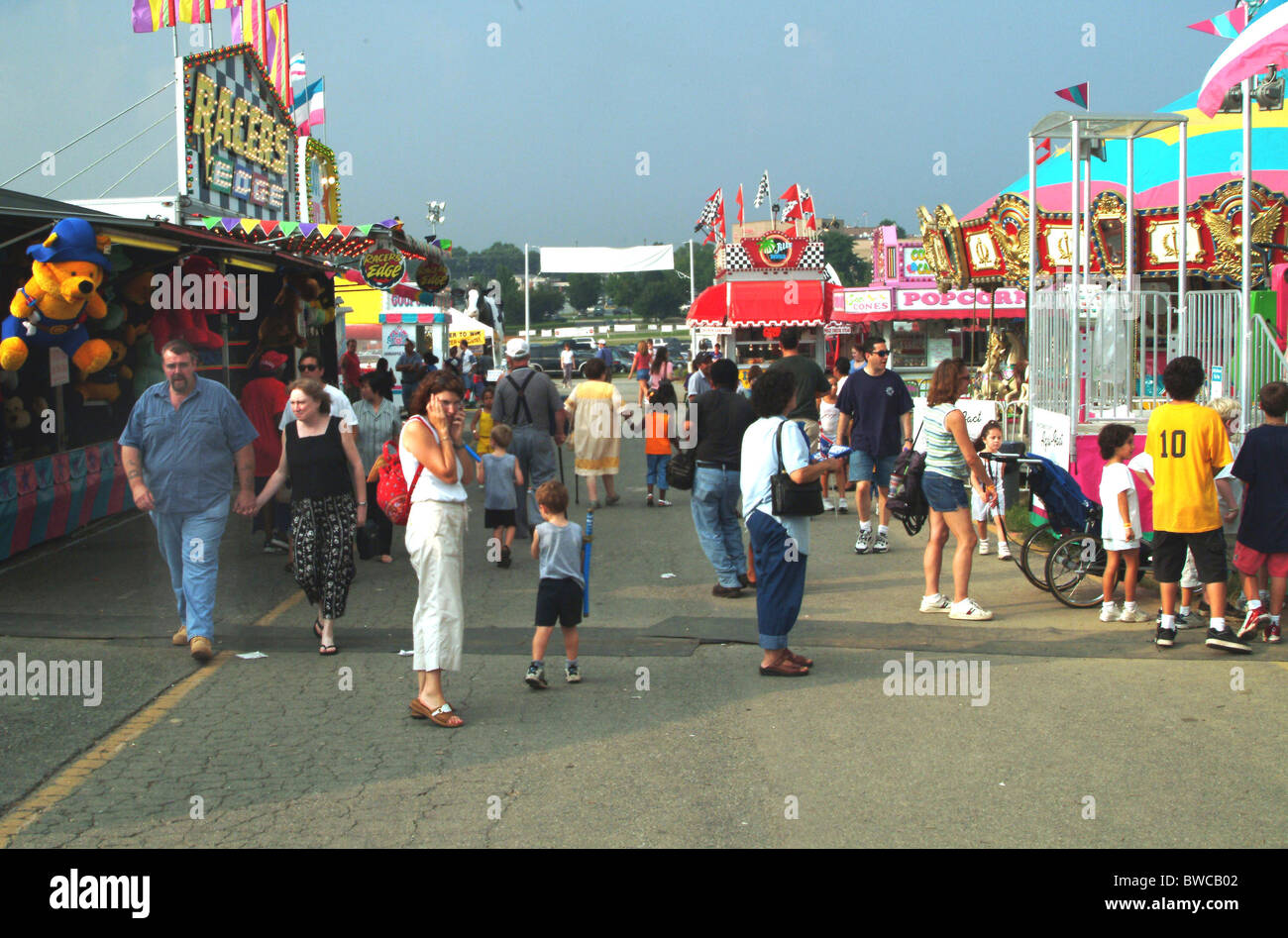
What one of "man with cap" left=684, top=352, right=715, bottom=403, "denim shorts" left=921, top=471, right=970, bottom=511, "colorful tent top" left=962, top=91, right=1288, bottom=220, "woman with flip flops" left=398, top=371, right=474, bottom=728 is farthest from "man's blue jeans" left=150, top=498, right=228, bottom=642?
"colorful tent top" left=962, top=91, right=1288, bottom=220

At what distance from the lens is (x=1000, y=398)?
17766 millimetres

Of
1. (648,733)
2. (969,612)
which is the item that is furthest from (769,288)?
(648,733)

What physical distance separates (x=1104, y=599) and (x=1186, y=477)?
1335mm

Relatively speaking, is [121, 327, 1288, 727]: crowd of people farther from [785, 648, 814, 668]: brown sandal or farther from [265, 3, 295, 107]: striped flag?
[265, 3, 295, 107]: striped flag

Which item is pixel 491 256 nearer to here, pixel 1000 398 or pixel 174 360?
pixel 1000 398

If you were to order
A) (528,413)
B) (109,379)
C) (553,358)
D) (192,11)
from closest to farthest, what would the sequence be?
(528,413), (109,379), (192,11), (553,358)

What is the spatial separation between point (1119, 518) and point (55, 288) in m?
7.42

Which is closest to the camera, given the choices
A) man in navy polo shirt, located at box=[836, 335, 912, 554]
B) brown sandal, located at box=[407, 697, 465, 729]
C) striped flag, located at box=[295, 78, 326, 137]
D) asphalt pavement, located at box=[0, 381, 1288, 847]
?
asphalt pavement, located at box=[0, 381, 1288, 847]

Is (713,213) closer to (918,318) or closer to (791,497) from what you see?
(918,318)

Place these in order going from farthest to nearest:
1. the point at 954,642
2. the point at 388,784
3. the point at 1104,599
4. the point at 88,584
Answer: the point at 88,584 → the point at 1104,599 → the point at 954,642 → the point at 388,784

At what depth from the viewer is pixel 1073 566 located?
8.59 metres

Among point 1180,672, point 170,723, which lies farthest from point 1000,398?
point 170,723

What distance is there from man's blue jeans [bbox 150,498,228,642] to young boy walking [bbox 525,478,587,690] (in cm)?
198

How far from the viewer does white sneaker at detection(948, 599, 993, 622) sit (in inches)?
320
